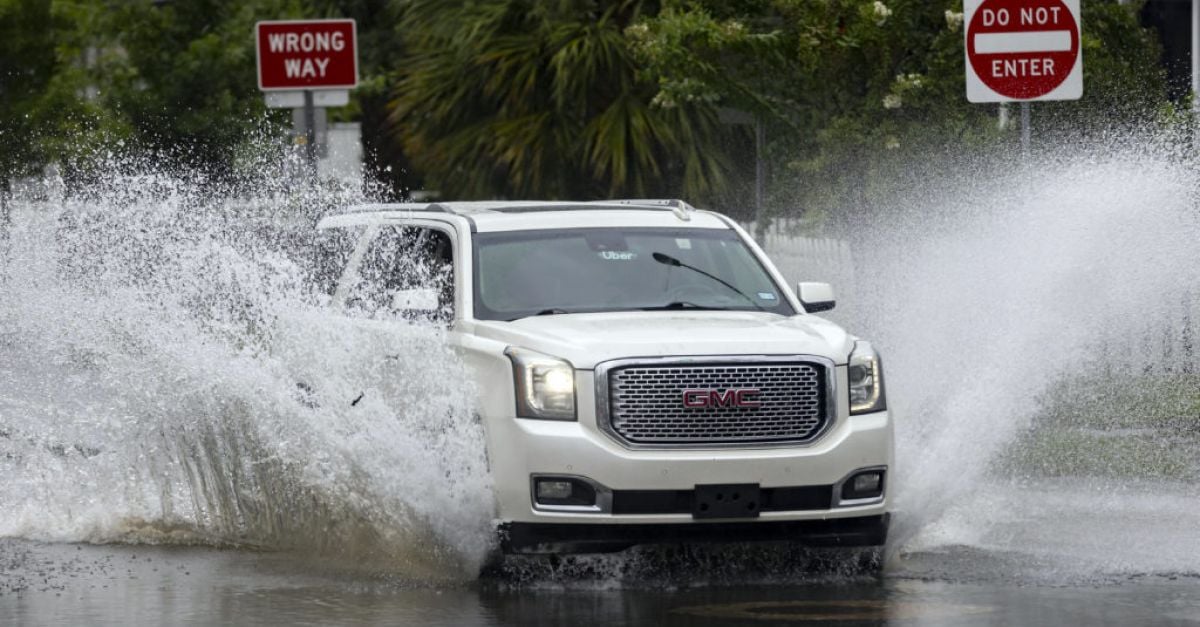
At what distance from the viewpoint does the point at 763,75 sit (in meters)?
18.4

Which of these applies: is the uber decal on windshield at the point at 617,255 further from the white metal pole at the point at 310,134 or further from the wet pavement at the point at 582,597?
the white metal pole at the point at 310,134

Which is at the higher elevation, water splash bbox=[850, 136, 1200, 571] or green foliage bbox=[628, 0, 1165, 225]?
green foliage bbox=[628, 0, 1165, 225]

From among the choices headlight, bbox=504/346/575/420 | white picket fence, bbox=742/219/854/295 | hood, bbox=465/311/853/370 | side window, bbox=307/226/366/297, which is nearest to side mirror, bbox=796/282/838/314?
hood, bbox=465/311/853/370

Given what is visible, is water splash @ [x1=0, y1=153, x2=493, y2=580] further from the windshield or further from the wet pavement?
the windshield

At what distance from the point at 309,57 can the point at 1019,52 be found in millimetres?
6111

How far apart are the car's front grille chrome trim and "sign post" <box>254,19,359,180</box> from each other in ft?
27.8

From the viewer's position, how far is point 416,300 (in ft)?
32.9

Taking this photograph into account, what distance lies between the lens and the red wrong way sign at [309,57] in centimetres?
1747

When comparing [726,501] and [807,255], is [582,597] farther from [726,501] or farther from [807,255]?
[807,255]

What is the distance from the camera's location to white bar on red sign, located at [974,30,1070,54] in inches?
528

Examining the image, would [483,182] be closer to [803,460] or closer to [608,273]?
[608,273]

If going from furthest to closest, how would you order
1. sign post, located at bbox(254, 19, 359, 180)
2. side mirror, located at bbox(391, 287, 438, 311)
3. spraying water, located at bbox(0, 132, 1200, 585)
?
sign post, located at bbox(254, 19, 359, 180) < side mirror, located at bbox(391, 287, 438, 311) < spraying water, located at bbox(0, 132, 1200, 585)

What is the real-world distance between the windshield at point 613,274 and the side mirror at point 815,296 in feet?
0.36

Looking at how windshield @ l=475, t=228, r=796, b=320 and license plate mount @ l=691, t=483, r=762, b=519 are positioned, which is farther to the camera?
windshield @ l=475, t=228, r=796, b=320
